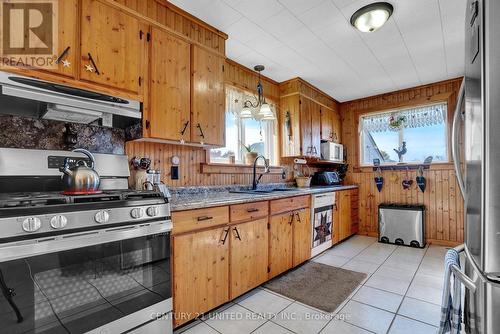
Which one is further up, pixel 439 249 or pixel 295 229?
pixel 295 229

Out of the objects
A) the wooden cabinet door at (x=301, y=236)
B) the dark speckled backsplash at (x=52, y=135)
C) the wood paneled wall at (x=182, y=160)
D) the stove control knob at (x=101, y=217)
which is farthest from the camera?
the wooden cabinet door at (x=301, y=236)

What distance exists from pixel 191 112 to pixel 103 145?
769mm

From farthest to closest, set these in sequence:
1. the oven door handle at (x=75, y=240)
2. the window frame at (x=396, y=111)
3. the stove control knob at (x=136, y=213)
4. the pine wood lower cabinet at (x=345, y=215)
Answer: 1. the window frame at (x=396, y=111)
2. the pine wood lower cabinet at (x=345, y=215)
3. the stove control knob at (x=136, y=213)
4. the oven door handle at (x=75, y=240)

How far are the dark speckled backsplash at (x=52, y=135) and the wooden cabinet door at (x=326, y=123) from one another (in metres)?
3.32

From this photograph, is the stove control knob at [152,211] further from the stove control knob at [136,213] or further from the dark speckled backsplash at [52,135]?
the dark speckled backsplash at [52,135]

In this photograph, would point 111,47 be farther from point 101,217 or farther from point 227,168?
point 227,168

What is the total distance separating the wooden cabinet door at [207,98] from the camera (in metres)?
2.23

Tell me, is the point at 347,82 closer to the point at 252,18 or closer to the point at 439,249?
the point at 252,18

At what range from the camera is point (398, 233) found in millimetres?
3891

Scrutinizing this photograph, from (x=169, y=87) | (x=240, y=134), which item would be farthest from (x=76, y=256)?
(x=240, y=134)


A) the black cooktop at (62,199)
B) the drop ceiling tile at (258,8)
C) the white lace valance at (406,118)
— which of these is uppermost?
the drop ceiling tile at (258,8)

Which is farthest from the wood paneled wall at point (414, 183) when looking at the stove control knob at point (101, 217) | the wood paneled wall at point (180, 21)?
the stove control knob at point (101, 217)

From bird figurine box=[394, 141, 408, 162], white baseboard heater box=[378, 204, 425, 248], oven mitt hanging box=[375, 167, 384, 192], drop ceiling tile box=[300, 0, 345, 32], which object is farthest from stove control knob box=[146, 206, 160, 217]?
bird figurine box=[394, 141, 408, 162]

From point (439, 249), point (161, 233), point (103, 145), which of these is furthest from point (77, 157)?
point (439, 249)
